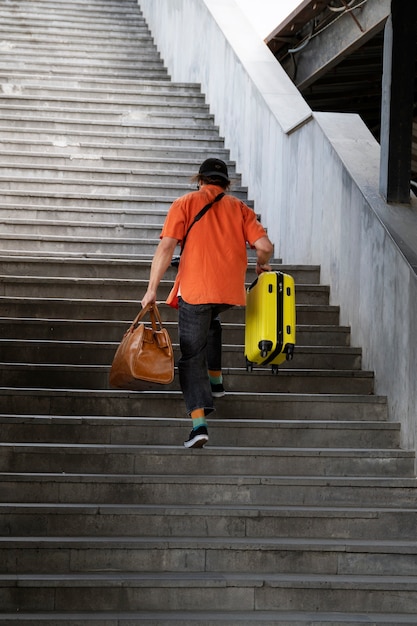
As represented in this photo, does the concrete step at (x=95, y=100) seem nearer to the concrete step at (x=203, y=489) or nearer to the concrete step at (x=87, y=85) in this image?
the concrete step at (x=87, y=85)

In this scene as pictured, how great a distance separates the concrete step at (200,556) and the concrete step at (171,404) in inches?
44.7

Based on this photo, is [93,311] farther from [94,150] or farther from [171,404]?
[94,150]

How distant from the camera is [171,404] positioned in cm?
660

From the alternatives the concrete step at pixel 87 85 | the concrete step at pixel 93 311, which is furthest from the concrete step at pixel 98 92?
the concrete step at pixel 93 311

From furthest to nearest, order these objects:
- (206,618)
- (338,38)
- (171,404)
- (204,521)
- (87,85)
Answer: (338,38) → (87,85) → (171,404) → (204,521) → (206,618)

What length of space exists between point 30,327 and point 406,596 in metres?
3.14

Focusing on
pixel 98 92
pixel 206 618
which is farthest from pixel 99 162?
pixel 206 618

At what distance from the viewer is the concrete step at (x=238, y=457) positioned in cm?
604

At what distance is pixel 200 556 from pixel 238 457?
0.80 meters

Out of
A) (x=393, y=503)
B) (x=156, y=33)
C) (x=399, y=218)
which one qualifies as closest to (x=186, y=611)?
(x=393, y=503)

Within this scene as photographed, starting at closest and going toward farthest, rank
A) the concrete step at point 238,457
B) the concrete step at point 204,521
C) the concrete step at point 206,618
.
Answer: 1. the concrete step at point 206,618
2. the concrete step at point 204,521
3. the concrete step at point 238,457

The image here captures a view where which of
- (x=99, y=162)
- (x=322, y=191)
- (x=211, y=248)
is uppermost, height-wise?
(x=99, y=162)

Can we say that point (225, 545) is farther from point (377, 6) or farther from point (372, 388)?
point (377, 6)

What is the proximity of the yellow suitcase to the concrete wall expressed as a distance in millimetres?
770
